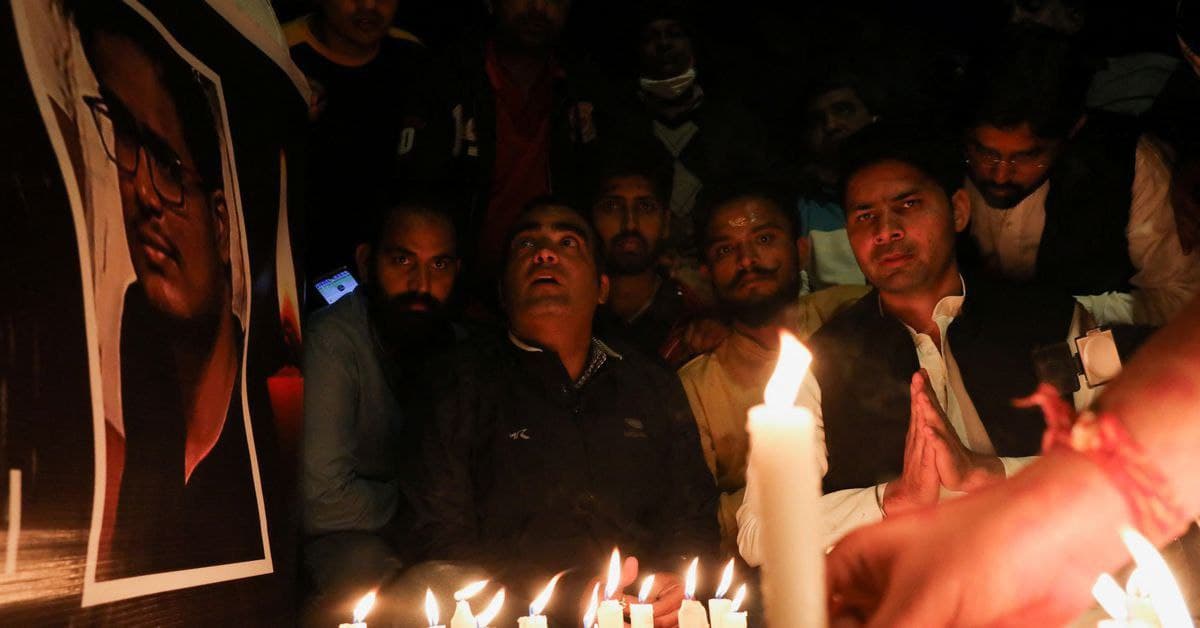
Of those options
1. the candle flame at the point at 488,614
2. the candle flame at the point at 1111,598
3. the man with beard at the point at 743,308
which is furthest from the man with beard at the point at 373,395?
the candle flame at the point at 1111,598

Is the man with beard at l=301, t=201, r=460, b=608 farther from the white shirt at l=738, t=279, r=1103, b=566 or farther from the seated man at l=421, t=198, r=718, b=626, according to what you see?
the white shirt at l=738, t=279, r=1103, b=566

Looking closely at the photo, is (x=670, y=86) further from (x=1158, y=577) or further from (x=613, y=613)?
(x=1158, y=577)

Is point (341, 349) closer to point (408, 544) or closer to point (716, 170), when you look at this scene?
point (408, 544)

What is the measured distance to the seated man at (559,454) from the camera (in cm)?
363

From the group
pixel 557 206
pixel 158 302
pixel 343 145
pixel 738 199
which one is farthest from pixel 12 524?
pixel 738 199

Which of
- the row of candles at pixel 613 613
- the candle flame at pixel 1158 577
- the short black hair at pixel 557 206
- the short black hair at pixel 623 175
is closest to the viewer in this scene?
the candle flame at pixel 1158 577

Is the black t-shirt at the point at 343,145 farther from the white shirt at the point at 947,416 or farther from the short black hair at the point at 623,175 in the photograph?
the white shirt at the point at 947,416

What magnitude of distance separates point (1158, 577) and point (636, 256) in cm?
402

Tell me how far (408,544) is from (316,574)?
0.36m

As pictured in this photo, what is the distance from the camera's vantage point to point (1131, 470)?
0.78 m

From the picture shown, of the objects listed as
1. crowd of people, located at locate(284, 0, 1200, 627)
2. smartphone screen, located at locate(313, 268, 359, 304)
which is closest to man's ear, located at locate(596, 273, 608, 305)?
crowd of people, located at locate(284, 0, 1200, 627)

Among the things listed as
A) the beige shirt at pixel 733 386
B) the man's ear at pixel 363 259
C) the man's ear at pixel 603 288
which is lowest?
A: the beige shirt at pixel 733 386

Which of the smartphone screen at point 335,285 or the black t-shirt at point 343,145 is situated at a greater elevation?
the black t-shirt at point 343,145

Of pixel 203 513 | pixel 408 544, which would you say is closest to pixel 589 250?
pixel 408 544
